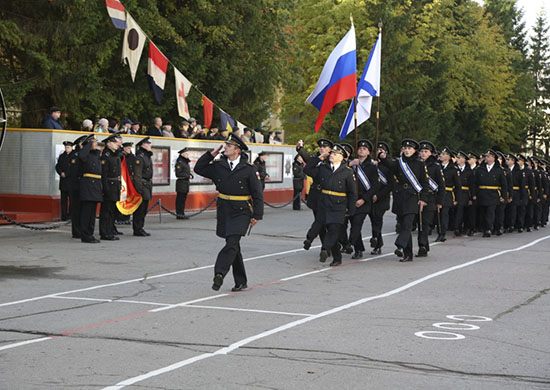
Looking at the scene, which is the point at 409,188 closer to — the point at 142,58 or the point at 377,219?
the point at 377,219

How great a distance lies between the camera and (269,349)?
25.7ft

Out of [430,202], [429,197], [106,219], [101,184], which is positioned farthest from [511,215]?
[101,184]

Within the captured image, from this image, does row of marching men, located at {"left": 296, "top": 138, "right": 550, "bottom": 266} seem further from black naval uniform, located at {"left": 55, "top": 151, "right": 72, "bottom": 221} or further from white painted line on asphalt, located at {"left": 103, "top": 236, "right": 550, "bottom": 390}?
black naval uniform, located at {"left": 55, "top": 151, "right": 72, "bottom": 221}

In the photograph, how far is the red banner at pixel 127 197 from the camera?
62.0 feet

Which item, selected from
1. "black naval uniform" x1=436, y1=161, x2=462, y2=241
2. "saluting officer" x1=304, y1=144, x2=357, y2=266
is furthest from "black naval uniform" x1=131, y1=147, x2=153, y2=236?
"black naval uniform" x1=436, y1=161, x2=462, y2=241

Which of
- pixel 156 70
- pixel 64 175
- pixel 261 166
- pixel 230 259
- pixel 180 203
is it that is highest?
pixel 156 70

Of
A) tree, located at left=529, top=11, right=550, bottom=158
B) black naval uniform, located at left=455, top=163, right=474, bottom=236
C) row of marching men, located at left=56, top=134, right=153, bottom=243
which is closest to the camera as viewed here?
row of marching men, located at left=56, top=134, right=153, bottom=243

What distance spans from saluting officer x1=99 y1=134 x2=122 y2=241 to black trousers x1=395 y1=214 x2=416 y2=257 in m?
5.67

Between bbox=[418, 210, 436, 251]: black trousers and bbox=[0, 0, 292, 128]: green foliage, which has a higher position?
bbox=[0, 0, 292, 128]: green foliage

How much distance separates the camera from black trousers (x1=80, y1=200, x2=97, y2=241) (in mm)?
17062

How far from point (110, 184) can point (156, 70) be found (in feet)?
23.8

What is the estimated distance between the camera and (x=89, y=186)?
682 inches

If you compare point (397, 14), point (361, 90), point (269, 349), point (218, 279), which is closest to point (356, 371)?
point (269, 349)

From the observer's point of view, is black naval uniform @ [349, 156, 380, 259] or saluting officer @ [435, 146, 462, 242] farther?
saluting officer @ [435, 146, 462, 242]
